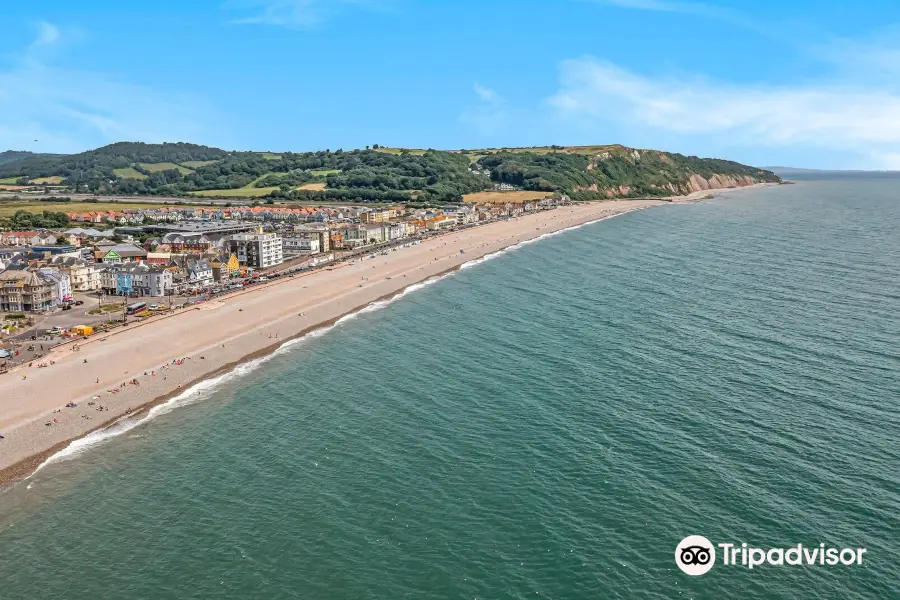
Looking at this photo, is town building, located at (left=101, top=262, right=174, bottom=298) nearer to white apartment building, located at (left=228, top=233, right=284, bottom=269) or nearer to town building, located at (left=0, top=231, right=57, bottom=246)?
white apartment building, located at (left=228, top=233, right=284, bottom=269)

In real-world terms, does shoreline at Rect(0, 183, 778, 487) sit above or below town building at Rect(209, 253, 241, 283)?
below

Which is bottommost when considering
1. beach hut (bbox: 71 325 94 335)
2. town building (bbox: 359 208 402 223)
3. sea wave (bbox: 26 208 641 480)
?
sea wave (bbox: 26 208 641 480)

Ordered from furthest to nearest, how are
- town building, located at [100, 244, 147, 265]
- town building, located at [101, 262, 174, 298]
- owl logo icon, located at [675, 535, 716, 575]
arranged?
1. town building, located at [100, 244, 147, 265]
2. town building, located at [101, 262, 174, 298]
3. owl logo icon, located at [675, 535, 716, 575]

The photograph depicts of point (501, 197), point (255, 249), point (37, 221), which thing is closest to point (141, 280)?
point (255, 249)

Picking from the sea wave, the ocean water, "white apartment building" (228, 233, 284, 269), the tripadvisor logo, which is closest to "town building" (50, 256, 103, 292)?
"white apartment building" (228, 233, 284, 269)

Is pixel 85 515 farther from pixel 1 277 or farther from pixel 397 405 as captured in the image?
pixel 1 277

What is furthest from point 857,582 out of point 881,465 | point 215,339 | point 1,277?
point 1,277
